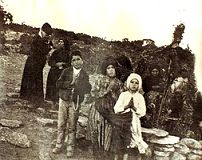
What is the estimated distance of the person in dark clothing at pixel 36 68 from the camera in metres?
2.54

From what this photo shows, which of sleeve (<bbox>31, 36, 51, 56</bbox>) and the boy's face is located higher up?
sleeve (<bbox>31, 36, 51, 56</bbox>)

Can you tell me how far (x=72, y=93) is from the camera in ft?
8.39

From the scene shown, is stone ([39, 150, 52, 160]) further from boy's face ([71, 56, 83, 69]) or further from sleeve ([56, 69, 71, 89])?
boy's face ([71, 56, 83, 69])

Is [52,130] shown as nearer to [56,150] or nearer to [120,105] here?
[56,150]

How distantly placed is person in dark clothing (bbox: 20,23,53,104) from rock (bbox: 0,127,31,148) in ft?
0.71

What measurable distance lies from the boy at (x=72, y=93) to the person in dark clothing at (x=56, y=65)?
0.08ft

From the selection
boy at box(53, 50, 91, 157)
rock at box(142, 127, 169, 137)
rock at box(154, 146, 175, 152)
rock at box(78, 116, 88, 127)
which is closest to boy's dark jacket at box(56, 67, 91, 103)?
boy at box(53, 50, 91, 157)

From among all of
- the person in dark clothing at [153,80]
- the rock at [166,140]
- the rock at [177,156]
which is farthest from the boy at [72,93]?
the rock at [177,156]

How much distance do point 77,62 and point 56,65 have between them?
0.13 meters

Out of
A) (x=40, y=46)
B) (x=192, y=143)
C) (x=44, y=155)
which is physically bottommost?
(x=44, y=155)

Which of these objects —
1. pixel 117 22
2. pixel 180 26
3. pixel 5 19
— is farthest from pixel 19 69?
pixel 180 26

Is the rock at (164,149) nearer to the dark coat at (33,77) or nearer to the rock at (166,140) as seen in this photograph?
the rock at (166,140)

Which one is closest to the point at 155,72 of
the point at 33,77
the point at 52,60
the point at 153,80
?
the point at 153,80

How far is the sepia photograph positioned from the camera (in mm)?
2529
